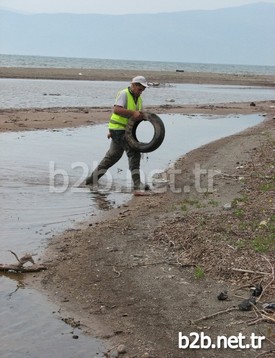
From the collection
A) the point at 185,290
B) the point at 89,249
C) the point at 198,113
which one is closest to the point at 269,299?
the point at 185,290

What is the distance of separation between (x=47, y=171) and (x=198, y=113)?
17198 mm

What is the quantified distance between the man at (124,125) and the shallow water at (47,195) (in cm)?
32

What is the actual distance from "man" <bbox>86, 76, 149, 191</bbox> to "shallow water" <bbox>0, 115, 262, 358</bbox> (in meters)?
0.32

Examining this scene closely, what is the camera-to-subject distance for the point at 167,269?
6.41 meters

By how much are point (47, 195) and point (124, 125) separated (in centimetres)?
195

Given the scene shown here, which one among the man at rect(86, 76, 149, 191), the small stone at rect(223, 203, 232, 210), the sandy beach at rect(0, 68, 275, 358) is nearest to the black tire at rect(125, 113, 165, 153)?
the man at rect(86, 76, 149, 191)

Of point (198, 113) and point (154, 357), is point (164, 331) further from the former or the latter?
point (198, 113)

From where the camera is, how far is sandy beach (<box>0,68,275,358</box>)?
5117mm

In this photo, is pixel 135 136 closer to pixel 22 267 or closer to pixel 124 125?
pixel 124 125

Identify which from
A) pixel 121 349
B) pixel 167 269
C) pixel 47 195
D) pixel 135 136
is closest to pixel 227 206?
pixel 167 269

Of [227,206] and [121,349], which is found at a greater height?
[227,206]

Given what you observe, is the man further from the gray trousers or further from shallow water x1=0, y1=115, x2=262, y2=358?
shallow water x1=0, y1=115, x2=262, y2=358

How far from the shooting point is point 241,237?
7.07m

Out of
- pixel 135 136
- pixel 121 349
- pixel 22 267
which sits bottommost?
pixel 121 349
